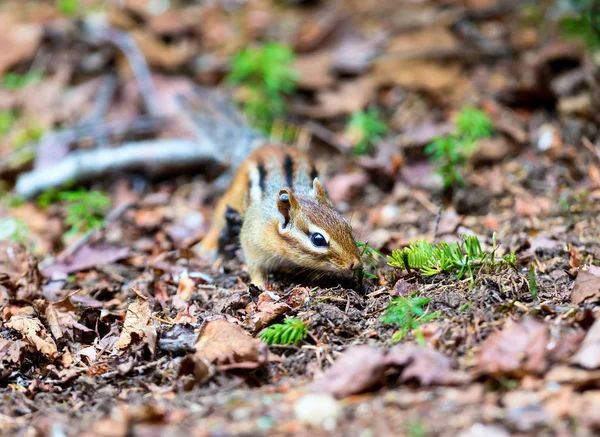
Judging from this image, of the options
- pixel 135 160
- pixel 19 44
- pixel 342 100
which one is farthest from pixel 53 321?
pixel 19 44

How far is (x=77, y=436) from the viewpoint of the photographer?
3027 millimetres

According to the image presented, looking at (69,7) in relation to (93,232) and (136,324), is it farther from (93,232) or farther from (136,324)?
(136,324)

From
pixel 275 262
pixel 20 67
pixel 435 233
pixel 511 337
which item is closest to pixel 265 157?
pixel 275 262

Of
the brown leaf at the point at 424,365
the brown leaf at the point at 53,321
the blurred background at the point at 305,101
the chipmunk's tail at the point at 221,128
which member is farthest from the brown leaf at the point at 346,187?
the brown leaf at the point at 424,365

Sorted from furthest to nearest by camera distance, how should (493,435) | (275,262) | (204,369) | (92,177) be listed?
(92,177) → (275,262) → (204,369) → (493,435)

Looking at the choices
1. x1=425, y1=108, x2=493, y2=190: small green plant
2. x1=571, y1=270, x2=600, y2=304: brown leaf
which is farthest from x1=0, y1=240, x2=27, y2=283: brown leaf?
x1=571, y1=270, x2=600, y2=304: brown leaf

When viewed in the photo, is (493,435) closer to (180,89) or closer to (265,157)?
(265,157)

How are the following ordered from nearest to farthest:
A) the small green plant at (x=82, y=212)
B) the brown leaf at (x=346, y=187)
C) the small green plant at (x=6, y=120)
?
1. the small green plant at (x=82, y=212)
2. the brown leaf at (x=346, y=187)
3. the small green plant at (x=6, y=120)

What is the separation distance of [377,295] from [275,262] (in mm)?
953

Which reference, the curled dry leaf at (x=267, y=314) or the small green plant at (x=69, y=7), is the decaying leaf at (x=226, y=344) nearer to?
the curled dry leaf at (x=267, y=314)

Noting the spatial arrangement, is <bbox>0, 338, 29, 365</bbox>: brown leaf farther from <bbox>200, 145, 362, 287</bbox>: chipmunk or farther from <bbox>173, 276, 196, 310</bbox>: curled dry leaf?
<bbox>200, 145, 362, 287</bbox>: chipmunk

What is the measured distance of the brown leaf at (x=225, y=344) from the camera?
12.0ft

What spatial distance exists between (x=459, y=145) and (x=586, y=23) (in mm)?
1800

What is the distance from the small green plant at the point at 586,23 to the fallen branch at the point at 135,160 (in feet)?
12.3
